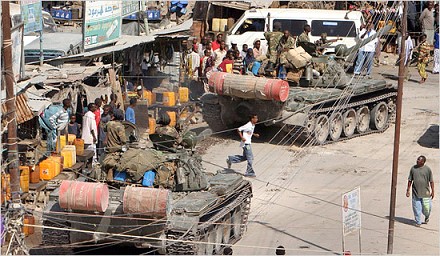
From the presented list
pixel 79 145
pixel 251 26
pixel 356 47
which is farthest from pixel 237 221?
pixel 251 26

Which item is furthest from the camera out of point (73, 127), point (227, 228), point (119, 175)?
point (73, 127)

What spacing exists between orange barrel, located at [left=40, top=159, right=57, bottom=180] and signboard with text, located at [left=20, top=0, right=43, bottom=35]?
3.68m

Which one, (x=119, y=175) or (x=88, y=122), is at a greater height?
(x=119, y=175)

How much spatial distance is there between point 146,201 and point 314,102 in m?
9.86

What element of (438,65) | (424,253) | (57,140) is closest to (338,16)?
(438,65)

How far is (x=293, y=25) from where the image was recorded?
3334 centimetres

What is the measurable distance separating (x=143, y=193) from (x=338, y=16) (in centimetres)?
1683

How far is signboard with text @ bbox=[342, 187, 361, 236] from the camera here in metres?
18.5

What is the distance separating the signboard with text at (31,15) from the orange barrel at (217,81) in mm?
4035

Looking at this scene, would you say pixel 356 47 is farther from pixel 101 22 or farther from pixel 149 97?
pixel 101 22

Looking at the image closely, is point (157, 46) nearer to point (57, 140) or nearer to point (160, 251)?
point (57, 140)

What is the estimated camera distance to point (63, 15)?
114ft

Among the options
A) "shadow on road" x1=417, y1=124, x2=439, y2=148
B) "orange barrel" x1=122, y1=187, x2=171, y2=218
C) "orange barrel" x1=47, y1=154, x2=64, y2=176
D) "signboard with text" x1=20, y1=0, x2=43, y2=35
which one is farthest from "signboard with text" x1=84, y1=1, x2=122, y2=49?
"orange barrel" x1=122, y1=187, x2=171, y2=218

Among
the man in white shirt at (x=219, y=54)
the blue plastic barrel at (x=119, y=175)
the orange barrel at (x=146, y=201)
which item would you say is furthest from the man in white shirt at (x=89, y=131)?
the man in white shirt at (x=219, y=54)
